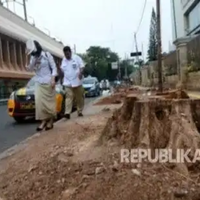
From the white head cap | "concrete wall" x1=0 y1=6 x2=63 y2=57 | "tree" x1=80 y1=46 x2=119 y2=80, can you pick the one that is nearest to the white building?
"concrete wall" x1=0 y1=6 x2=63 y2=57

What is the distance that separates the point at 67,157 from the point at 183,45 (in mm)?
16559

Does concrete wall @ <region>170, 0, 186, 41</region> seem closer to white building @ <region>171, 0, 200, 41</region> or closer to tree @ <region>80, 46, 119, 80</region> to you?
white building @ <region>171, 0, 200, 41</region>

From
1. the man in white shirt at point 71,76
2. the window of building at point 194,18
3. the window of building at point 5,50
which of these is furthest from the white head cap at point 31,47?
the window of building at point 5,50

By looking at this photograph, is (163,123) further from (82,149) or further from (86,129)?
(86,129)

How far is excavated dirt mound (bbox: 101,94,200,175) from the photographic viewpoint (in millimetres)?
4699

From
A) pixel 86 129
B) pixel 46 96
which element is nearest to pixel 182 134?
pixel 86 129

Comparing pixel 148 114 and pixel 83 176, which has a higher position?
pixel 148 114

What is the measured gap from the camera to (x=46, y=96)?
904cm

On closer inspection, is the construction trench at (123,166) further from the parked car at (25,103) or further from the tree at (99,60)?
the tree at (99,60)

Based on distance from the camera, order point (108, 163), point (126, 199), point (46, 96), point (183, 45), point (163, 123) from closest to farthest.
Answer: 1. point (126, 199)
2. point (108, 163)
3. point (163, 123)
4. point (46, 96)
5. point (183, 45)

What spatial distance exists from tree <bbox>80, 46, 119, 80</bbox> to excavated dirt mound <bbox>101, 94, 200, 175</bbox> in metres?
82.5

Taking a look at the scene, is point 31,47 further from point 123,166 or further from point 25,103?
point 123,166

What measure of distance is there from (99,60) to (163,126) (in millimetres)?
92784

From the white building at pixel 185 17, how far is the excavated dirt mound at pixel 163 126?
31.9 metres
